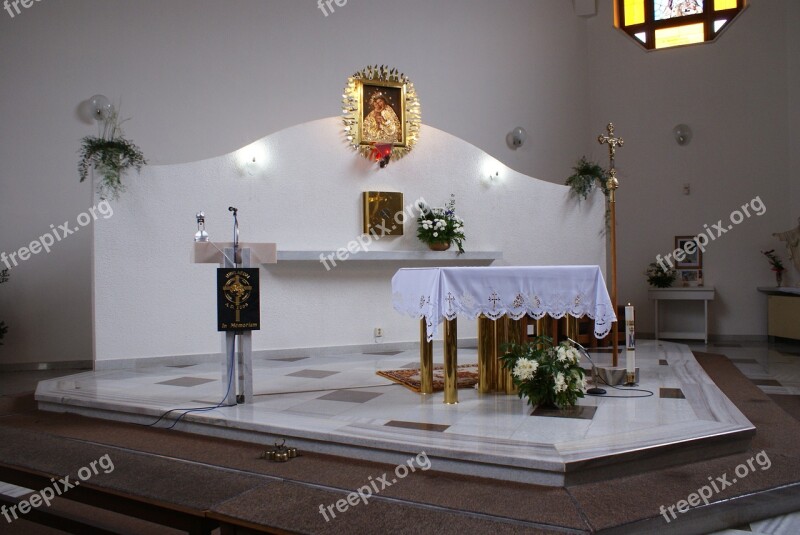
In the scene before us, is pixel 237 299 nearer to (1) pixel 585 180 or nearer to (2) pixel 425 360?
(2) pixel 425 360

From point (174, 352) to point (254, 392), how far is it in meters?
2.21

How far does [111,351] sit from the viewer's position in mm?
6879

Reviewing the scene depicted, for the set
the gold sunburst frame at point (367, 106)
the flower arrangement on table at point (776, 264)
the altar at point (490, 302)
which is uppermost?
the gold sunburst frame at point (367, 106)

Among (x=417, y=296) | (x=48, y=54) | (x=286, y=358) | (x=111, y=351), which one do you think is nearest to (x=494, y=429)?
(x=417, y=296)

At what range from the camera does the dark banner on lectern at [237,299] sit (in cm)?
467

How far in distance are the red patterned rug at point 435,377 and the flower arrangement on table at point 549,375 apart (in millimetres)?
996

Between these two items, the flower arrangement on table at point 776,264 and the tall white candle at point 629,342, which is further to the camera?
the flower arrangement on table at point 776,264

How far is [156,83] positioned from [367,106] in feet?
9.47

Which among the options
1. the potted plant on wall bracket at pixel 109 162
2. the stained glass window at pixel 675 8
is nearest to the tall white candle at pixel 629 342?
the potted plant on wall bracket at pixel 109 162

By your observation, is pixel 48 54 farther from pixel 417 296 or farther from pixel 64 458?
pixel 64 458

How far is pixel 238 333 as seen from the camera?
4.82 meters

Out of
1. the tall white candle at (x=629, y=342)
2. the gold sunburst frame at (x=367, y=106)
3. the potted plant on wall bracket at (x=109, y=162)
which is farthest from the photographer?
the gold sunburst frame at (x=367, y=106)

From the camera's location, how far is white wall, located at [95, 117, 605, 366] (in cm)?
702

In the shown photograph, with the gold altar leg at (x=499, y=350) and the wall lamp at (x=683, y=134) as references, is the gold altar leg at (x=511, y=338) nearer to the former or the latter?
the gold altar leg at (x=499, y=350)
